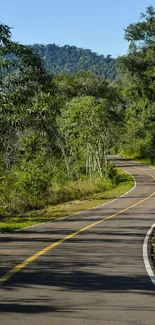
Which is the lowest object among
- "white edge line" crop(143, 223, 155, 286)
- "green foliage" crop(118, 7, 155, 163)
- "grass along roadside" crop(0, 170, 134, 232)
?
"grass along roadside" crop(0, 170, 134, 232)

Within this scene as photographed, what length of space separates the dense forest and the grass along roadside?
1.00 metres

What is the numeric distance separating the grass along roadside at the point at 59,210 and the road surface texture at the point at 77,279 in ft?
8.66

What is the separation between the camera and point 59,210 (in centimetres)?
2938

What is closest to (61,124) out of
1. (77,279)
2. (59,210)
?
(59,210)

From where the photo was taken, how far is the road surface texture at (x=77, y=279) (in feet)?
23.2

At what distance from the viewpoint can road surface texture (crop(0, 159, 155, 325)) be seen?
279 inches

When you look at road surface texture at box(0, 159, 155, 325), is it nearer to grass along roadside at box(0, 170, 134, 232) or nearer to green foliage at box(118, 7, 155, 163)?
grass along roadside at box(0, 170, 134, 232)

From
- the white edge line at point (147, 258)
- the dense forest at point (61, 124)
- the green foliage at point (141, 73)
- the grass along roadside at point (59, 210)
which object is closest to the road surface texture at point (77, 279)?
the white edge line at point (147, 258)

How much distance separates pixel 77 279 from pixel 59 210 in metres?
19.7

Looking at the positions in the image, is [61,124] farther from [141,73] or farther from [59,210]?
[141,73]

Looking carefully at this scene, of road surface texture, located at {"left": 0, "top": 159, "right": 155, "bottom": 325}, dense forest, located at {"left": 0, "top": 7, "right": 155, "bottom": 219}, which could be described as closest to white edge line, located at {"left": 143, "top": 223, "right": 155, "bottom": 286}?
road surface texture, located at {"left": 0, "top": 159, "right": 155, "bottom": 325}

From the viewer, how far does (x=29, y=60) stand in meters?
18.5

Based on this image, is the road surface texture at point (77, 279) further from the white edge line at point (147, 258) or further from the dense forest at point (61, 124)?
the dense forest at point (61, 124)

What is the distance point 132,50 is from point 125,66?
3.81m
